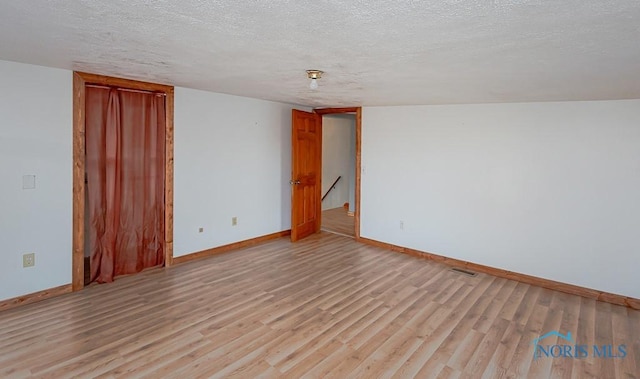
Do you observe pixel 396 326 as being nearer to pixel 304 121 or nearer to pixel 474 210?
pixel 474 210

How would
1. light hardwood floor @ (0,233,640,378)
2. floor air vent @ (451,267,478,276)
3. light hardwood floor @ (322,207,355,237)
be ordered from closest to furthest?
light hardwood floor @ (0,233,640,378), floor air vent @ (451,267,478,276), light hardwood floor @ (322,207,355,237)

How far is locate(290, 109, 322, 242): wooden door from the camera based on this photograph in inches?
215

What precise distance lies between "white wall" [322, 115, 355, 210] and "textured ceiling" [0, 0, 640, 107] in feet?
16.3

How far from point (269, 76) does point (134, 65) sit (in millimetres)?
1147

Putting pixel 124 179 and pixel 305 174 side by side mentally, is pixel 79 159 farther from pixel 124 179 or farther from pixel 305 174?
pixel 305 174

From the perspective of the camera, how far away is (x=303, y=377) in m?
2.29

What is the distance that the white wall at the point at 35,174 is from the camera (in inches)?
123

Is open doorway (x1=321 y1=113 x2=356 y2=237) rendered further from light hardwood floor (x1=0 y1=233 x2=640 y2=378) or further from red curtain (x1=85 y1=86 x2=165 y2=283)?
red curtain (x1=85 y1=86 x2=165 y2=283)

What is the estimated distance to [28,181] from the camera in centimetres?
325

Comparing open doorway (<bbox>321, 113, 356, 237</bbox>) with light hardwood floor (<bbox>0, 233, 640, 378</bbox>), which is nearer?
light hardwood floor (<bbox>0, 233, 640, 378</bbox>)

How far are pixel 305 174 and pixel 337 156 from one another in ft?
10.6

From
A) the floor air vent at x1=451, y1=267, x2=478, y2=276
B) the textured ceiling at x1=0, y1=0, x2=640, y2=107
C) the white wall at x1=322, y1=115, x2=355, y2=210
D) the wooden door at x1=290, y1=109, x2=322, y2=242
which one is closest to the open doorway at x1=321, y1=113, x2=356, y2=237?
the white wall at x1=322, y1=115, x2=355, y2=210

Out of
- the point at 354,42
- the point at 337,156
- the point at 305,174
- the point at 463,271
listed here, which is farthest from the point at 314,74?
the point at 337,156

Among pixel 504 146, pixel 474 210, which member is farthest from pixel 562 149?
pixel 474 210
